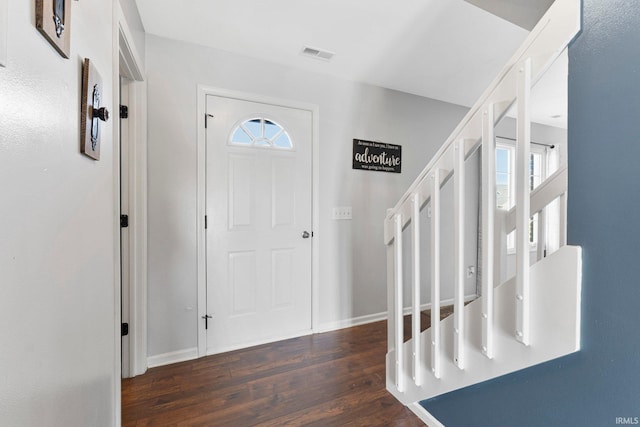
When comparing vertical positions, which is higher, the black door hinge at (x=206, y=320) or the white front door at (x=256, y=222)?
the white front door at (x=256, y=222)

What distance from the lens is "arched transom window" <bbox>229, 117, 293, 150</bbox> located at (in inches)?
88.4

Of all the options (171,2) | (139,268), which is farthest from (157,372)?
(171,2)

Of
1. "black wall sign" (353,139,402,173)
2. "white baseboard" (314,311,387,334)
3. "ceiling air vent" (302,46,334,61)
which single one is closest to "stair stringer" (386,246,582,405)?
"white baseboard" (314,311,387,334)

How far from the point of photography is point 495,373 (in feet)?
3.45

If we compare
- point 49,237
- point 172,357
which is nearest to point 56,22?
point 49,237

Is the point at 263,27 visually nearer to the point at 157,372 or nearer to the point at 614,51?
the point at 614,51

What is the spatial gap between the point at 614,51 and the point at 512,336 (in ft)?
3.01

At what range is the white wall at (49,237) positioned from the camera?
0.54 m

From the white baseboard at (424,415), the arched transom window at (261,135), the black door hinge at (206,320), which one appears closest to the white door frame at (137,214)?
the black door hinge at (206,320)

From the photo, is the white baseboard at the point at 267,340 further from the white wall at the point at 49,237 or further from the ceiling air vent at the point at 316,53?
the ceiling air vent at the point at 316,53

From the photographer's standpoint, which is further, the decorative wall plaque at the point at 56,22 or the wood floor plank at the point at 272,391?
the wood floor plank at the point at 272,391

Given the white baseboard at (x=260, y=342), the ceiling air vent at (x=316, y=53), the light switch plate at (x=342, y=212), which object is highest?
the ceiling air vent at (x=316, y=53)

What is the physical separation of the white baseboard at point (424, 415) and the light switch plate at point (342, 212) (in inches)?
61.7

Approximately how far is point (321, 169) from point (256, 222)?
78cm
